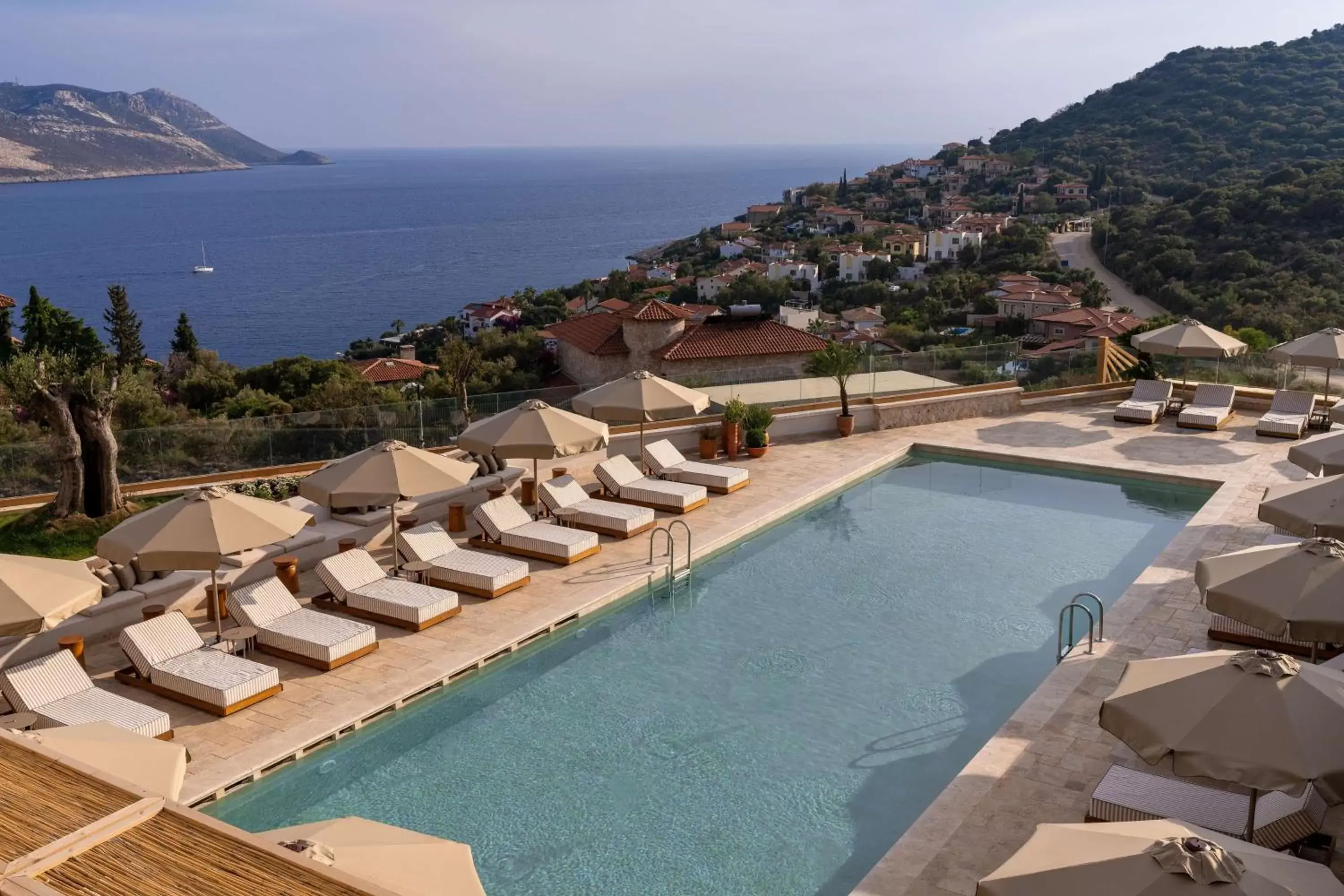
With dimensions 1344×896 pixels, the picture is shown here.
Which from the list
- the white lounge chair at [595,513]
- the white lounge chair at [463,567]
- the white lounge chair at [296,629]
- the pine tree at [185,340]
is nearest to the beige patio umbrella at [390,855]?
the white lounge chair at [296,629]

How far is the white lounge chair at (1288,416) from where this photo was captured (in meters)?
18.9

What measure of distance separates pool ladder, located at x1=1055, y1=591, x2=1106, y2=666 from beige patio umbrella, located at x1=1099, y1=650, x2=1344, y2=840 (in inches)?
108

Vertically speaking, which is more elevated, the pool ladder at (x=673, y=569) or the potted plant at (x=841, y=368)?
the potted plant at (x=841, y=368)

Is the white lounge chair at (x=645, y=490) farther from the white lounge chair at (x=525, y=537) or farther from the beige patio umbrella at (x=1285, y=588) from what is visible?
the beige patio umbrella at (x=1285, y=588)

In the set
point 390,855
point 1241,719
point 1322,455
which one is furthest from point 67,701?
point 1322,455

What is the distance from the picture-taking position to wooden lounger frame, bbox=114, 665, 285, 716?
947cm

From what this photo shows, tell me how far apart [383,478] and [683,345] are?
14869 millimetres

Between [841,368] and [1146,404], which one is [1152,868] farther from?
[1146,404]

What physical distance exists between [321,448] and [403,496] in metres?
4.29

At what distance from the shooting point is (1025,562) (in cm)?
1371

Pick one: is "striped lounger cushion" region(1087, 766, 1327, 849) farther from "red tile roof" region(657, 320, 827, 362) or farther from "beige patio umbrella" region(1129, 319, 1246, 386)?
"red tile roof" region(657, 320, 827, 362)

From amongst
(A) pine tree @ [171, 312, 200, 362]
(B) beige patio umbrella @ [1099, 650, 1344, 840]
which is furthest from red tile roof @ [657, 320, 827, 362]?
(A) pine tree @ [171, 312, 200, 362]

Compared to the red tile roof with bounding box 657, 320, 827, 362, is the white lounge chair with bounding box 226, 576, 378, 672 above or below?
below

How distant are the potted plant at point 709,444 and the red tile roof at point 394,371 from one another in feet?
58.1
